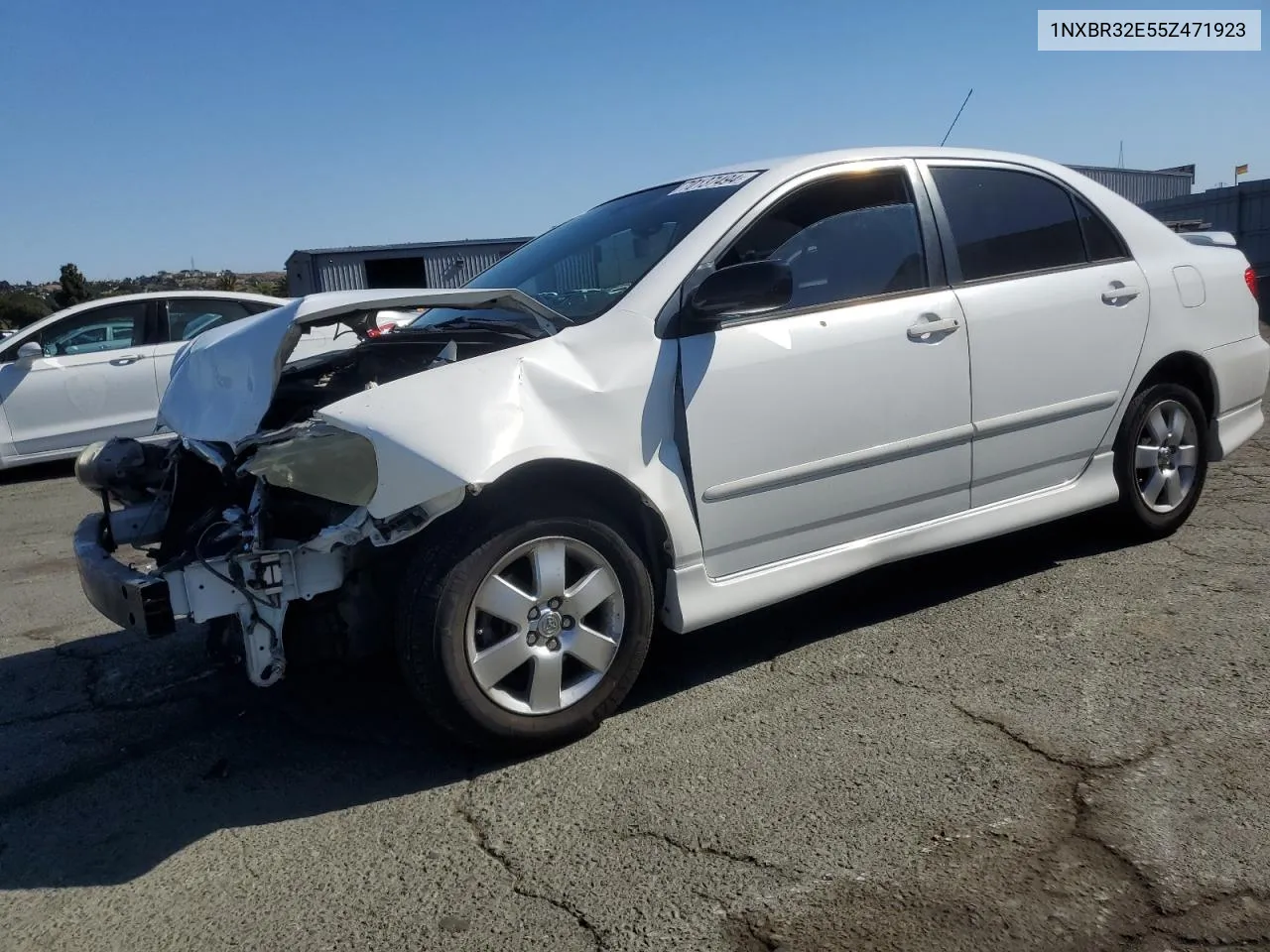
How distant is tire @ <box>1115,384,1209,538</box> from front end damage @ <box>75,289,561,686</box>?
2.79 meters

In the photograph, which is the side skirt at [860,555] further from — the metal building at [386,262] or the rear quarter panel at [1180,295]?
the metal building at [386,262]

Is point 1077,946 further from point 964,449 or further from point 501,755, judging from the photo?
point 964,449

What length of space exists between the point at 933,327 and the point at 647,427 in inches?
48.8

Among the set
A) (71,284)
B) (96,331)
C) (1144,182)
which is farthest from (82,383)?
(71,284)

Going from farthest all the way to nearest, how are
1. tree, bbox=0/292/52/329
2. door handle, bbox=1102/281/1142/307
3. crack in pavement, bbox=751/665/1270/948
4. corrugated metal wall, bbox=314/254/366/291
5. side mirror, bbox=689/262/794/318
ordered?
tree, bbox=0/292/52/329 → corrugated metal wall, bbox=314/254/366/291 → door handle, bbox=1102/281/1142/307 → side mirror, bbox=689/262/794/318 → crack in pavement, bbox=751/665/1270/948

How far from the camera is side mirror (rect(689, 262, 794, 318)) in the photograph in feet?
10.9

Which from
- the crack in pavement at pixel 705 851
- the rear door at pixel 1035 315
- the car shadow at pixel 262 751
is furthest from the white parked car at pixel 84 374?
the crack in pavement at pixel 705 851

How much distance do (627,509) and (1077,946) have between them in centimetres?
174

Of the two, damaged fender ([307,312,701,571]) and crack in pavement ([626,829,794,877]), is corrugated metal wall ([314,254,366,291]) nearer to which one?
damaged fender ([307,312,701,571])

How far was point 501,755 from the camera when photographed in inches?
A: 126

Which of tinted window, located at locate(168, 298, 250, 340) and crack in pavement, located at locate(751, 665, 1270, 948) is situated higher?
tinted window, located at locate(168, 298, 250, 340)

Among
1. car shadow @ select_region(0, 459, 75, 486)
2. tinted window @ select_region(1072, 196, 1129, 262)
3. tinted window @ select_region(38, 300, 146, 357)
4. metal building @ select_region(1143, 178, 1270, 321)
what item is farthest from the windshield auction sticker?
metal building @ select_region(1143, 178, 1270, 321)

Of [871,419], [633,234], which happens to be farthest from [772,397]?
[633,234]

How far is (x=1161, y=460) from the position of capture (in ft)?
15.8
